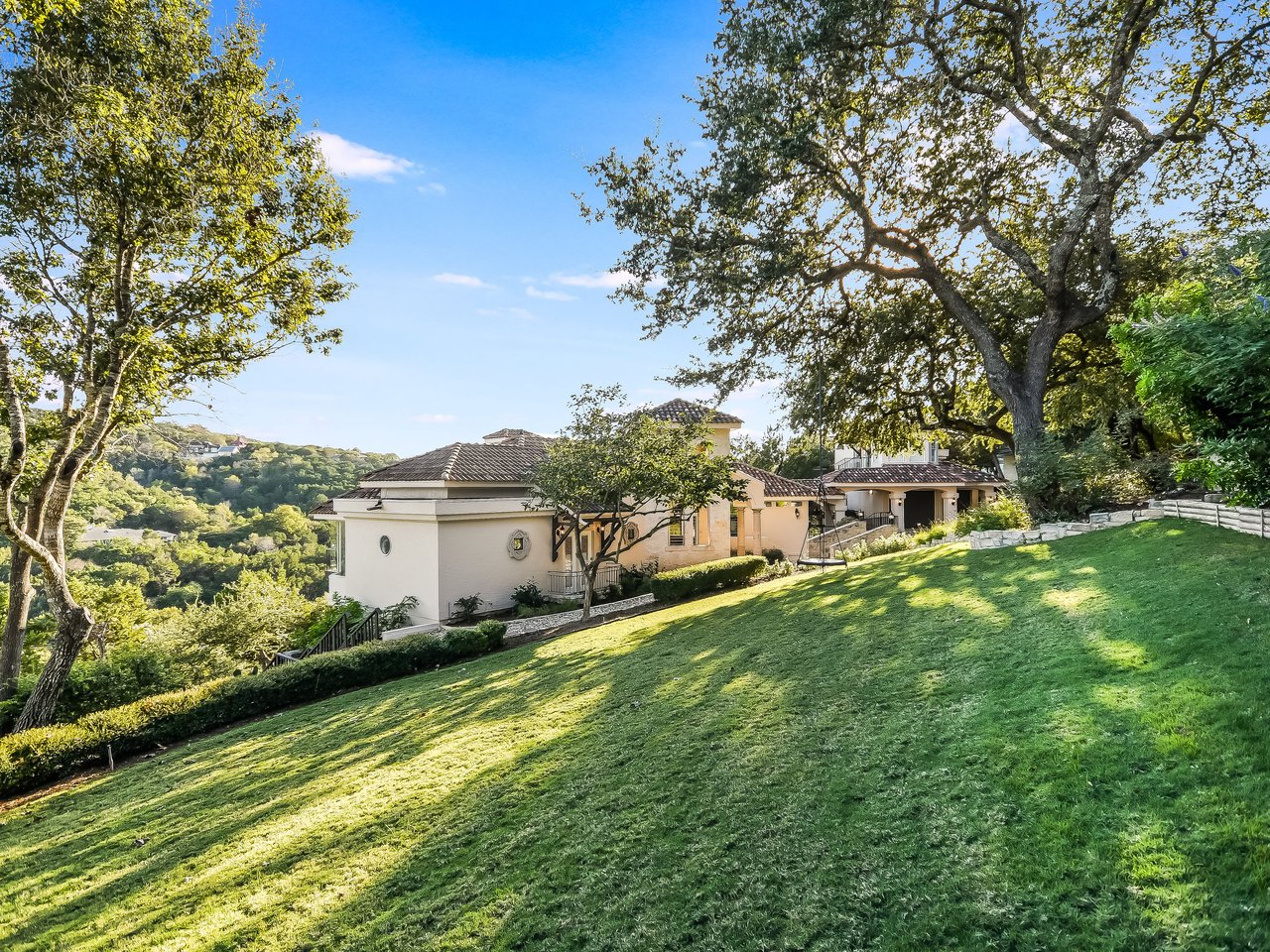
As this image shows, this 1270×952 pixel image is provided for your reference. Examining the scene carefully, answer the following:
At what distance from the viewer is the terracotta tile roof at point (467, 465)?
19.3 meters

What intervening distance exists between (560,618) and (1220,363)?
15472 millimetres

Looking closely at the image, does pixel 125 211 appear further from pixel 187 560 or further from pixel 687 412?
pixel 187 560

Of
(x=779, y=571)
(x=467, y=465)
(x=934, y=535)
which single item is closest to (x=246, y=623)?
(x=467, y=465)

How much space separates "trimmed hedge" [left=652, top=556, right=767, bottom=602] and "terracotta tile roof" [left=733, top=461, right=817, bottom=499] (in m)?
6.60

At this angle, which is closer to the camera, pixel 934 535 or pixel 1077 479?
pixel 1077 479

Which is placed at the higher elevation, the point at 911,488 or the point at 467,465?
the point at 467,465

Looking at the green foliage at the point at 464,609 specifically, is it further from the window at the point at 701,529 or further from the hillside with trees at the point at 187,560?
the window at the point at 701,529

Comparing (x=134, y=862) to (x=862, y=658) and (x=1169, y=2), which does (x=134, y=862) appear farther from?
(x=1169, y=2)

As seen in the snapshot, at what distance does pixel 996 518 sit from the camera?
15.6 meters

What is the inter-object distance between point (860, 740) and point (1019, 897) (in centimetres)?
193

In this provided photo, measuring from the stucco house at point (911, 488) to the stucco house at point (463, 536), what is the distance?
48.8ft

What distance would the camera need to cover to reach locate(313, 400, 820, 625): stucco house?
17641 mm

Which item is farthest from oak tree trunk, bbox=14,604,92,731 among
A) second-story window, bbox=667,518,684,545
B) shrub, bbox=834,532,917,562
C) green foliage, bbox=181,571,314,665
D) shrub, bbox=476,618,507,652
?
shrub, bbox=834,532,917,562

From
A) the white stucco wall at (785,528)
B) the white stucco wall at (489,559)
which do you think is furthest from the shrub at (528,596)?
the white stucco wall at (785,528)
